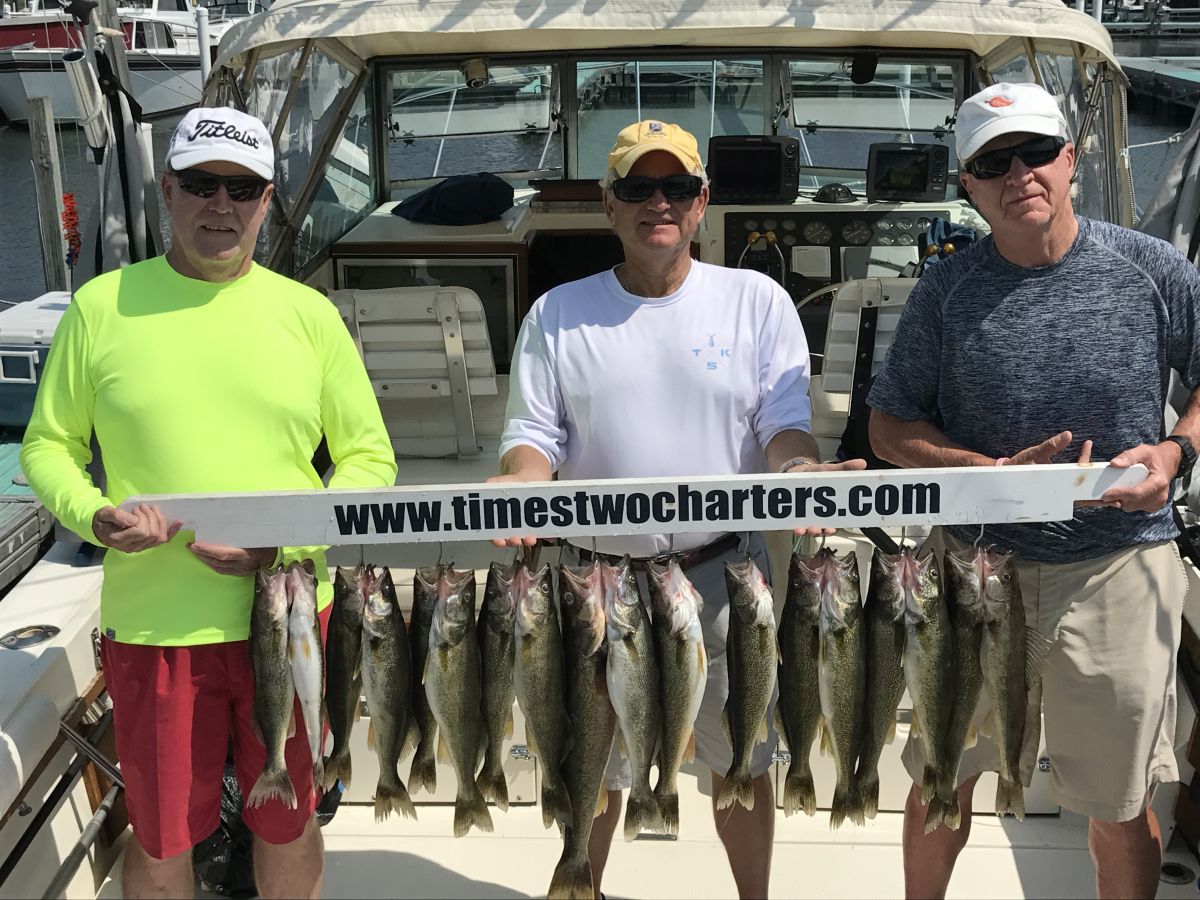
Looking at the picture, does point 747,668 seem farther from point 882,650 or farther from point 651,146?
point 651,146

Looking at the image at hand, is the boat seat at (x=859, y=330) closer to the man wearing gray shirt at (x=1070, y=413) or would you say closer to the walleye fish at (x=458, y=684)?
the man wearing gray shirt at (x=1070, y=413)

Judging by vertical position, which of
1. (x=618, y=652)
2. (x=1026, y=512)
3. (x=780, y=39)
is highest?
(x=780, y=39)

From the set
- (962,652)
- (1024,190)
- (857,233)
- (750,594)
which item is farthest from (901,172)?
(750,594)

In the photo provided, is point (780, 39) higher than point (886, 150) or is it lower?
higher

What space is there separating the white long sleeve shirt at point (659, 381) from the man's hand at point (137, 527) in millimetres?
755

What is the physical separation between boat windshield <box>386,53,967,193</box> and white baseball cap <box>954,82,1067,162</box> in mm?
3726

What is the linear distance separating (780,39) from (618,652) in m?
4.22

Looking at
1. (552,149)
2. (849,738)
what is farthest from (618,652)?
(552,149)

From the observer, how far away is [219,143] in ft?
8.46

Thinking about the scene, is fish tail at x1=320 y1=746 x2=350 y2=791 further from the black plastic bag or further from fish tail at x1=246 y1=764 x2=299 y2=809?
the black plastic bag

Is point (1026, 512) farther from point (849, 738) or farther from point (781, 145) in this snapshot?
point (781, 145)

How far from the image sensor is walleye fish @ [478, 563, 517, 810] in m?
2.53

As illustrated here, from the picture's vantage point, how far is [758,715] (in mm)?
2648

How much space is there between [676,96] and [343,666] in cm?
481
